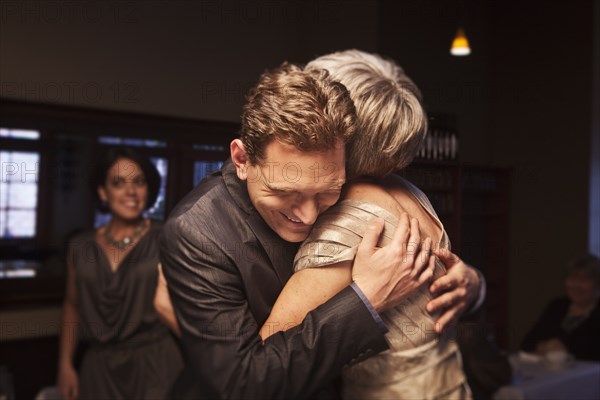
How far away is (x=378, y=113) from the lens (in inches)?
24.1

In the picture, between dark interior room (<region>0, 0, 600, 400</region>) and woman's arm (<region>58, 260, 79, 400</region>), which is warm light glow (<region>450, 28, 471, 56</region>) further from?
woman's arm (<region>58, 260, 79, 400</region>)

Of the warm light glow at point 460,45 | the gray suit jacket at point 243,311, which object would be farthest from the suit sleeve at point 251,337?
the warm light glow at point 460,45

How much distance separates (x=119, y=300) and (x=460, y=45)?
0.58 m

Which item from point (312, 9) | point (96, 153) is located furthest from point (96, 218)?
point (312, 9)

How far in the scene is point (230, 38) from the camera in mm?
818

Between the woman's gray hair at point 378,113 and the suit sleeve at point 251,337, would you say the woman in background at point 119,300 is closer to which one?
the suit sleeve at point 251,337

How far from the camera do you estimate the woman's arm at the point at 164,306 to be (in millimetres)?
671

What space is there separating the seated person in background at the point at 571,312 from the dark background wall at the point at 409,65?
0.03 metres

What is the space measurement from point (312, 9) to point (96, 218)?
422 mm

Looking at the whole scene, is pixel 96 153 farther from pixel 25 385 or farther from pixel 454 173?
pixel 454 173

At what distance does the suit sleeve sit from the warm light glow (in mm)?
443

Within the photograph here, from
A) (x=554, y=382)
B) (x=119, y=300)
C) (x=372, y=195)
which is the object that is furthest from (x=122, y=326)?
(x=554, y=382)

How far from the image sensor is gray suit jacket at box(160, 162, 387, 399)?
589 mm

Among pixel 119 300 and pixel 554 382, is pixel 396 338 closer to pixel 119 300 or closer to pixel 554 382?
pixel 119 300
